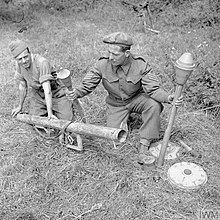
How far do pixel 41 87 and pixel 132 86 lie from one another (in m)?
1.34

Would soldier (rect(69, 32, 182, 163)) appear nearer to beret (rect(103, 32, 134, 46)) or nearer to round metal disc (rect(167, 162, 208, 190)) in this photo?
beret (rect(103, 32, 134, 46))

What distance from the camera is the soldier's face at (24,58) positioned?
3.98 m

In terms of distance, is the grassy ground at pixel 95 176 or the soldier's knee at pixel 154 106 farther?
the soldier's knee at pixel 154 106

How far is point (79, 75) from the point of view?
20.5 ft

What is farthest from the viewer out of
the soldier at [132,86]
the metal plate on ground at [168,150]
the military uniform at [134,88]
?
the metal plate on ground at [168,150]

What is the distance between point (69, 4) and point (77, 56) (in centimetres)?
443

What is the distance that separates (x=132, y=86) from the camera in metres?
3.98

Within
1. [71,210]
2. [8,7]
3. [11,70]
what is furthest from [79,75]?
[8,7]

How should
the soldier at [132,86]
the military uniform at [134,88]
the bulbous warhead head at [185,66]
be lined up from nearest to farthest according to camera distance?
1. the bulbous warhead head at [185,66]
2. the soldier at [132,86]
3. the military uniform at [134,88]

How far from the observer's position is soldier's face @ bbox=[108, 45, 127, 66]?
11.8ft

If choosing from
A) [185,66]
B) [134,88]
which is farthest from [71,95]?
[185,66]

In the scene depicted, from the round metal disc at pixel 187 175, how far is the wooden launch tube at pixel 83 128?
0.75m

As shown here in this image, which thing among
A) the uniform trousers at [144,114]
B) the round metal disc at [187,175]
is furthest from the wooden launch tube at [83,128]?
the round metal disc at [187,175]

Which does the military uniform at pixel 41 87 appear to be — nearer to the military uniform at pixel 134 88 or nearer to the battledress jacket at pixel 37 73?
the battledress jacket at pixel 37 73
